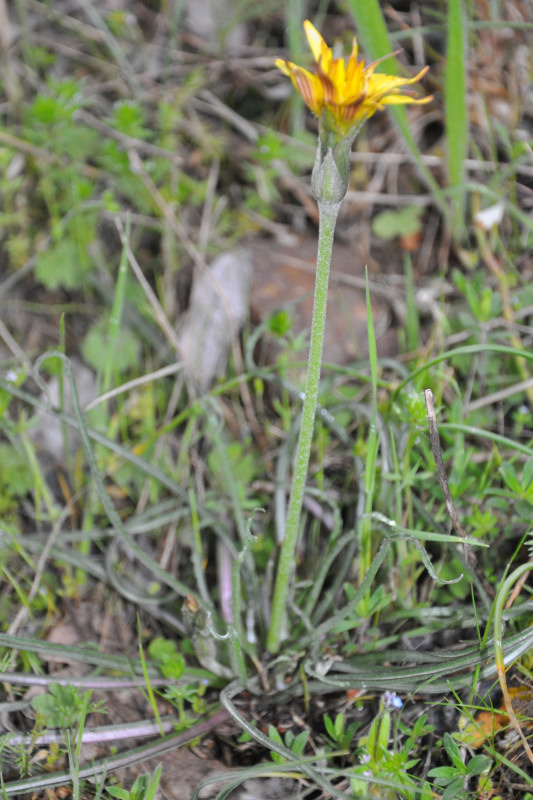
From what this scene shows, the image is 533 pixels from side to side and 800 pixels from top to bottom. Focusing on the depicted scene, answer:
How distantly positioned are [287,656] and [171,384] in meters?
1.27

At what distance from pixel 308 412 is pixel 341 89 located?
681 mm

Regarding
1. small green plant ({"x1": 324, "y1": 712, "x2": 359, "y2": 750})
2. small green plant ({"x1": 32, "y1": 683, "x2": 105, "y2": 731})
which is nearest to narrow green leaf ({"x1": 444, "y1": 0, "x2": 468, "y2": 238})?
small green plant ({"x1": 324, "y1": 712, "x2": 359, "y2": 750})

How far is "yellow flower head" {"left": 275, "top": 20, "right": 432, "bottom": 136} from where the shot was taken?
1250 millimetres

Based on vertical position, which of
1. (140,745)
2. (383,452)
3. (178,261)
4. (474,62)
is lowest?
(140,745)

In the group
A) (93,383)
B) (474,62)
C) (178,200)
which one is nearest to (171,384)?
(93,383)

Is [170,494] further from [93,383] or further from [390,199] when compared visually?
[390,199]

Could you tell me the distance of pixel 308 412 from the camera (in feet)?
4.99

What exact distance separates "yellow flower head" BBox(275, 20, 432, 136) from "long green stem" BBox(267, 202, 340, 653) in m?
0.17

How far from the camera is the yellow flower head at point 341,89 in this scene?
125cm

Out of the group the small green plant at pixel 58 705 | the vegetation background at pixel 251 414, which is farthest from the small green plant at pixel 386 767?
the small green plant at pixel 58 705

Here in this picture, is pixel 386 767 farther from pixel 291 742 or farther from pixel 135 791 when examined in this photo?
pixel 135 791

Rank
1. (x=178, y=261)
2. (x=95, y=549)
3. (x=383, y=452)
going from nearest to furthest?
(x=383, y=452) < (x=95, y=549) < (x=178, y=261)

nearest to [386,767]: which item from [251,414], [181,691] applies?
[181,691]

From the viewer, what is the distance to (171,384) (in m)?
2.75
